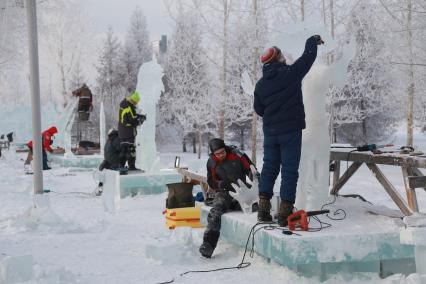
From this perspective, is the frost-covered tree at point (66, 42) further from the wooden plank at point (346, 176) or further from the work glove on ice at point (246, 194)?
the work glove on ice at point (246, 194)

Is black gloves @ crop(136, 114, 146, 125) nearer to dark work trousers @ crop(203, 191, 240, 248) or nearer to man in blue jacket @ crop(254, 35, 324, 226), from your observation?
dark work trousers @ crop(203, 191, 240, 248)

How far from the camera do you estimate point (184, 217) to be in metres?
6.13

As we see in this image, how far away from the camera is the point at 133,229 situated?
638cm

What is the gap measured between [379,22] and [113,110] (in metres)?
18.5

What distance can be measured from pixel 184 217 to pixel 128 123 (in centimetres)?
371

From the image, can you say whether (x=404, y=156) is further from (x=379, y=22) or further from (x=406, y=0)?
(x=379, y=22)

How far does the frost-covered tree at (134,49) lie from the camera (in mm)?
33266

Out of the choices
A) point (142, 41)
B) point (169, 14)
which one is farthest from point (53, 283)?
point (142, 41)

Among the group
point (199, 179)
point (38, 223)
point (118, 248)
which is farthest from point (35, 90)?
point (199, 179)

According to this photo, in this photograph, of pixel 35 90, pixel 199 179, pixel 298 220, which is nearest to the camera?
pixel 298 220

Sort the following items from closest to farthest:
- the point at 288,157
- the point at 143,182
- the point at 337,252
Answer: the point at 337,252 < the point at 288,157 < the point at 143,182

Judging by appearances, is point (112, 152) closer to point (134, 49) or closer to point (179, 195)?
point (179, 195)

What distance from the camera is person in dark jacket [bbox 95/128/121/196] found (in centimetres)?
954

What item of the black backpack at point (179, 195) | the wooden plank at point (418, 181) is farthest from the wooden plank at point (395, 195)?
the black backpack at point (179, 195)
